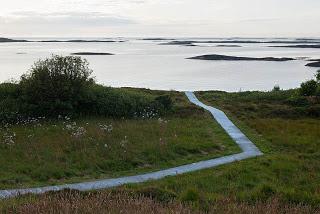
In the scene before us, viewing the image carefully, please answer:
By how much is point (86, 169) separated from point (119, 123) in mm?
11329

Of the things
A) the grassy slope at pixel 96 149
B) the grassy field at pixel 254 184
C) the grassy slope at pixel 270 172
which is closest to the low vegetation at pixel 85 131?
the grassy slope at pixel 96 149

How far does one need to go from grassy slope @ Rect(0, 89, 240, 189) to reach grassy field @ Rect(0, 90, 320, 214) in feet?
7.98

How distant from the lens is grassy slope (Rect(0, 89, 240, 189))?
58.6 ft

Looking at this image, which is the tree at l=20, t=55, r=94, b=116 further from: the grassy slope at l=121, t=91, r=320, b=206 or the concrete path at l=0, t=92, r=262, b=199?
the grassy slope at l=121, t=91, r=320, b=206

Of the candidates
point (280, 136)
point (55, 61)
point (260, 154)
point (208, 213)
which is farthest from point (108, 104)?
point (208, 213)

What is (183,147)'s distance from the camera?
74.0 feet

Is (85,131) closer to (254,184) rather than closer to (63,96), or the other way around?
(63,96)

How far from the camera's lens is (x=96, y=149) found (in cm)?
2108

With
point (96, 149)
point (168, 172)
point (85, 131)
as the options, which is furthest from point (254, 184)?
point (85, 131)

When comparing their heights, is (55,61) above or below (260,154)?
above

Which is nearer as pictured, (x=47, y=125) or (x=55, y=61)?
(x=47, y=125)

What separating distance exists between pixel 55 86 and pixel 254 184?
62.5 feet

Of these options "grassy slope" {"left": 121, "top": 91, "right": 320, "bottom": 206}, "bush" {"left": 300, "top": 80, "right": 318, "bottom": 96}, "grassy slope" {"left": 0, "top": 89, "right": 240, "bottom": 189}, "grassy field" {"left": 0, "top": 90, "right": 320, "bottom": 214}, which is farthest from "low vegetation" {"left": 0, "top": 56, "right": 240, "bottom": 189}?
"bush" {"left": 300, "top": 80, "right": 318, "bottom": 96}

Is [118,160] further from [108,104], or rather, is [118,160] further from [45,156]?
[108,104]
